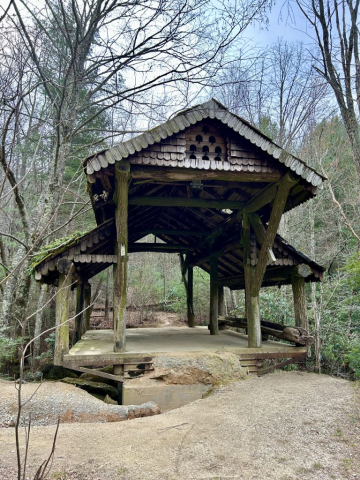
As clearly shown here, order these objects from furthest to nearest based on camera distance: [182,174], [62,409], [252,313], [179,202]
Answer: [179,202] → [252,313] → [182,174] → [62,409]

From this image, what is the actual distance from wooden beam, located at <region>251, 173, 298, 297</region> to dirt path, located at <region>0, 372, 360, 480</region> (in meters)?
2.40

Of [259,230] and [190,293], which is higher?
[259,230]

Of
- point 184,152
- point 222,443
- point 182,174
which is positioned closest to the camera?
point 222,443

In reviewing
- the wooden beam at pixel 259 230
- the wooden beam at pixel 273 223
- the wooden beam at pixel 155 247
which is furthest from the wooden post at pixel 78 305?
the wooden beam at pixel 259 230

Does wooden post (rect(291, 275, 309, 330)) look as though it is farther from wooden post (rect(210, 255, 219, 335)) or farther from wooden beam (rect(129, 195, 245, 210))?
wooden post (rect(210, 255, 219, 335))

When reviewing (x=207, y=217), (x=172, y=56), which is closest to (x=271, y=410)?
(x=207, y=217)

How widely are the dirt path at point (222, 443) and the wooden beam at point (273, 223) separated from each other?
2.40 metres

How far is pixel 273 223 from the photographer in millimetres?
6562

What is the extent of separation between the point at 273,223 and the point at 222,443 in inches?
161

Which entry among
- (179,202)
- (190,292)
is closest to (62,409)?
(179,202)

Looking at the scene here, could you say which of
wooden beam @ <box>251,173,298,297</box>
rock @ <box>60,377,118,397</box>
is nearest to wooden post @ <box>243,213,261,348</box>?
wooden beam @ <box>251,173,298,297</box>

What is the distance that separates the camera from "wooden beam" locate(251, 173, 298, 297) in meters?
6.29

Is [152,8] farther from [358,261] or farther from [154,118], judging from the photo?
[358,261]

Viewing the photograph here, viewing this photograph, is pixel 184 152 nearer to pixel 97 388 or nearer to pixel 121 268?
pixel 121 268
